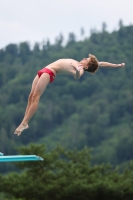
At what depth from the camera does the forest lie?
8001 cm

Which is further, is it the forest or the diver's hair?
the forest

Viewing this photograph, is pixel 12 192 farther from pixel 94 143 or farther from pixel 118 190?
pixel 94 143

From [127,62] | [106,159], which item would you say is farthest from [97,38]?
[106,159]

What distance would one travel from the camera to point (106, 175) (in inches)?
1133

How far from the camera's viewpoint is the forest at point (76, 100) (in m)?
80.0

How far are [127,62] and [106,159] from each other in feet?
69.2

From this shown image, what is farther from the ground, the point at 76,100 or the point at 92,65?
the point at 92,65

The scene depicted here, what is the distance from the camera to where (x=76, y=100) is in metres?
91.9

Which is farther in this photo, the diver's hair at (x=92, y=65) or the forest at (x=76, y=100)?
the forest at (x=76, y=100)

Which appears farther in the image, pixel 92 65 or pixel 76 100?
pixel 76 100

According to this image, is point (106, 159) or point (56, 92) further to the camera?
point (56, 92)

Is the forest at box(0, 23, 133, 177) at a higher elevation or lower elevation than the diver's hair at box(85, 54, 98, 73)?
lower

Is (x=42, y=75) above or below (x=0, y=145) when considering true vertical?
above

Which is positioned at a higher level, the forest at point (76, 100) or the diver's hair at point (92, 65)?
the diver's hair at point (92, 65)
